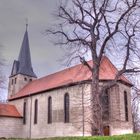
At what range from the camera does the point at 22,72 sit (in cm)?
4409

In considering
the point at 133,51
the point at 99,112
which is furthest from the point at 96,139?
the point at 133,51

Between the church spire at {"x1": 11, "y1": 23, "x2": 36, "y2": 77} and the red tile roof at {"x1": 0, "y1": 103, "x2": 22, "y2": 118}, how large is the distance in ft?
23.2

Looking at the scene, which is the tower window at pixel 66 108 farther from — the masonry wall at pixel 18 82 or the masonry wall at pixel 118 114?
the masonry wall at pixel 18 82

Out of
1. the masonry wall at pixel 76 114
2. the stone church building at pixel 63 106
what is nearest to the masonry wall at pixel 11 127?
the stone church building at pixel 63 106

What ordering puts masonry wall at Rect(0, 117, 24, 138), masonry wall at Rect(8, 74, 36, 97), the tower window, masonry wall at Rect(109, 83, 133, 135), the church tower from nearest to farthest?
masonry wall at Rect(109, 83, 133, 135) → the tower window → masonry wall at Rect(0, 117, 24, 138) → masonry wall at Rect(8, 74, 36, 97) → the church tower

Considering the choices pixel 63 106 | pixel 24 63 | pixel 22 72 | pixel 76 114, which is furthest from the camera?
pixel 24 63

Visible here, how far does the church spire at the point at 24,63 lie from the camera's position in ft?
146

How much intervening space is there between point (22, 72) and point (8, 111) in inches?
331

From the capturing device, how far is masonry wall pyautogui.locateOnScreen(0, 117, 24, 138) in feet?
118

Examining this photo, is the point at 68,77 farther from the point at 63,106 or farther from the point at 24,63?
the point at 24,63

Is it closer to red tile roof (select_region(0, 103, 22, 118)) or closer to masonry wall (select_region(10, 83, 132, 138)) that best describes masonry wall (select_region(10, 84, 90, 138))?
masonry wall (select_region(10, 83, 132, 138))

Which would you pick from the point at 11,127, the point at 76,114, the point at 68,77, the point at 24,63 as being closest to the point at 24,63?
the point at 24,63

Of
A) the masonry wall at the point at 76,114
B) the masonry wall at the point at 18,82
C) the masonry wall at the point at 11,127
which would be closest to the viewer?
the masonry wall at the point at 76,114

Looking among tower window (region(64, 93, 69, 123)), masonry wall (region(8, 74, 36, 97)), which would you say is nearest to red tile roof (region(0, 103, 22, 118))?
masonry wall (region(8, 74, 36, 97))
